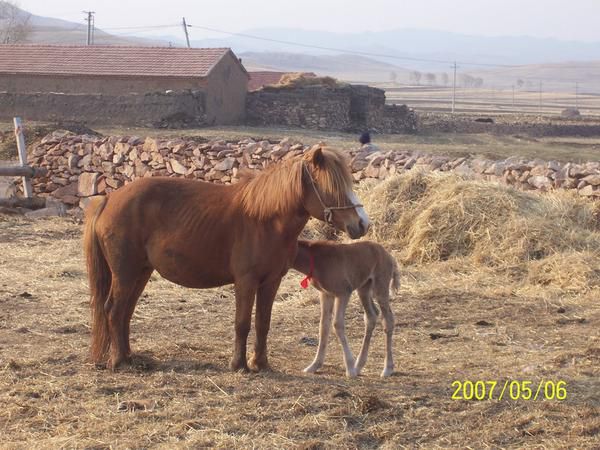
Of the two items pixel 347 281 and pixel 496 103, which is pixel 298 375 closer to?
pixel 347 281

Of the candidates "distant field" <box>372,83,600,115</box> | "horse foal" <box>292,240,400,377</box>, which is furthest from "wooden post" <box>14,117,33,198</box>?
"distant field" <box>372,83,600,115</box>

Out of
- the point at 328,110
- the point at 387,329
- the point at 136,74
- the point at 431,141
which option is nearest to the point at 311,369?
the point at 387,329

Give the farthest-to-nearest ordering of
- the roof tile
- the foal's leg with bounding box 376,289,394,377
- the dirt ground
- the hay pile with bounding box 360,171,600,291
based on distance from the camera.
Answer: the roof tile < the hay pile with bounding box 360,171,600,291 < the foal's leg with bounding box 376,289,394,377 < the dirt ground

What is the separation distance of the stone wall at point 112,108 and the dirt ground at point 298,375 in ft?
71.6

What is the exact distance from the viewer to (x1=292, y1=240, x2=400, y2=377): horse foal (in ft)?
23.7

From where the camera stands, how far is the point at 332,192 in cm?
663

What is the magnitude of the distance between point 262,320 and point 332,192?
1134 millimetres

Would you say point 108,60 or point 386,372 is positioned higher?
point 108,60

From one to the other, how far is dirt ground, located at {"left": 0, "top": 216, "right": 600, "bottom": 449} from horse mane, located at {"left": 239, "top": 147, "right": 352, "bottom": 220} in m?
1.23

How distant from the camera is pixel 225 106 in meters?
36.0

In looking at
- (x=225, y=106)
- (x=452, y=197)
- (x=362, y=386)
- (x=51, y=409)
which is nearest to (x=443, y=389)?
(x=362, y=386)

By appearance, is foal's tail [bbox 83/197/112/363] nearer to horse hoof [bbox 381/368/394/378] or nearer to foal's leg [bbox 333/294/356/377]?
foal's leg [bbox 333/294/356/377]

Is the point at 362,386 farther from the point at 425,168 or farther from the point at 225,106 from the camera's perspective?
the point at 225,106

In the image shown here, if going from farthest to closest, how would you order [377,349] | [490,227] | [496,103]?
[496,103], [490,227], [377,349]
